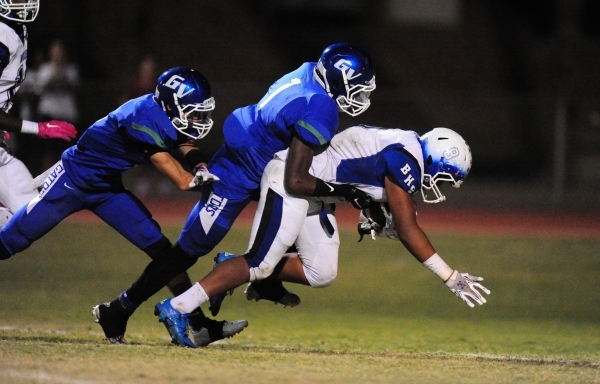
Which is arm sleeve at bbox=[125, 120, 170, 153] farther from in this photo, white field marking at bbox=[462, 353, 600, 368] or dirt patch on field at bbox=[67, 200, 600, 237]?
dirt patch on field at bbox=[67, 200, 600, 237]

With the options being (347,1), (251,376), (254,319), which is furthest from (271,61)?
(251,376)

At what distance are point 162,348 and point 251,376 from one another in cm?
104

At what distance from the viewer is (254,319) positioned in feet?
24.3

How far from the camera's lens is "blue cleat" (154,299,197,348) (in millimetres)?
5617

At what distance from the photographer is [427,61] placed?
19.3 meters

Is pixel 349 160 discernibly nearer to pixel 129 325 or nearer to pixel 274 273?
pixel 274 273

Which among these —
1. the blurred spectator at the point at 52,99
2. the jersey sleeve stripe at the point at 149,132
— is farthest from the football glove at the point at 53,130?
the blurred spectator at the point at 52,99

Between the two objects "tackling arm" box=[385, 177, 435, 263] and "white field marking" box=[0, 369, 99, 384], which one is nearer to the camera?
"white field marking" box=[0, 369, 99, 384]

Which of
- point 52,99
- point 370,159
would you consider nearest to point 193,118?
point 370,159

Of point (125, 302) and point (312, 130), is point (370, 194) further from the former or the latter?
point (125, 302)

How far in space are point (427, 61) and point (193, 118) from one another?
46.1ft

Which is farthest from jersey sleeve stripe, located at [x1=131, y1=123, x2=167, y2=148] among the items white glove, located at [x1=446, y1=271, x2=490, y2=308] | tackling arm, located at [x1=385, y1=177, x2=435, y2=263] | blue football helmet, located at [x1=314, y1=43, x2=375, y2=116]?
white glove, located at [x1=446, y1=271, x2=490, y2=308]

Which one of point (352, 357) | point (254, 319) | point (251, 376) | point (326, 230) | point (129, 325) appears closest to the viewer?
point (251, 376)

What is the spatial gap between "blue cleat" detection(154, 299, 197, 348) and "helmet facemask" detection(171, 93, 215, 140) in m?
1.02
